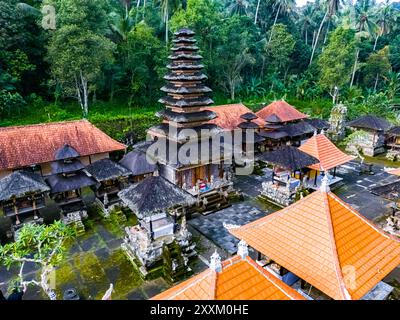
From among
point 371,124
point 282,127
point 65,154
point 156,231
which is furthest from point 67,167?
point 371,124

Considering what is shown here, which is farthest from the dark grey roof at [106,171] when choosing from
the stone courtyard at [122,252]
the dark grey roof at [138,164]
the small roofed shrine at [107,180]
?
the stone courtyard at [122,252]

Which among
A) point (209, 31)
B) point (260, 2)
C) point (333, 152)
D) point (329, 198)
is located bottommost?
point (333, 152)

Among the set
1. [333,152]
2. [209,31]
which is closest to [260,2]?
[209,31]

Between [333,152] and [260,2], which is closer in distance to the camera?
[333,152]

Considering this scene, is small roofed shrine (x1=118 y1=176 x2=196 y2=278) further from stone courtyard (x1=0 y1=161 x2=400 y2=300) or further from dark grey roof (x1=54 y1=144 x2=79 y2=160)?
dark grey roof (x1=54 y1=144 x2=79 y2=160)

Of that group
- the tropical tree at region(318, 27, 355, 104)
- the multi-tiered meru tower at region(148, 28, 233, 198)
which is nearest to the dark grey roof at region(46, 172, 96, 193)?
the multi-tiered meru tower at region(148, 28, 233, 198)
